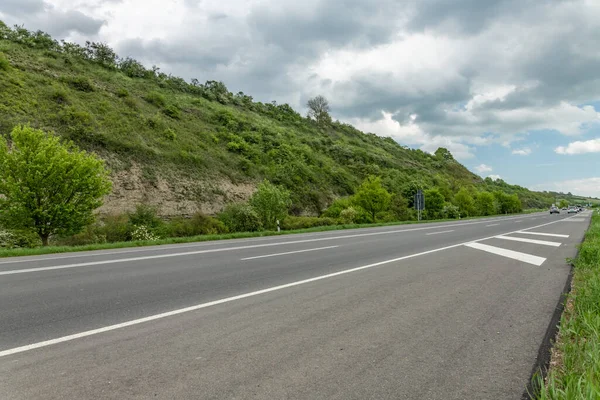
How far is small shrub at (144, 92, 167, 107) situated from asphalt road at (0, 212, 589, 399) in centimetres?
4433

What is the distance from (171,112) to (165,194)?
19.7 meters

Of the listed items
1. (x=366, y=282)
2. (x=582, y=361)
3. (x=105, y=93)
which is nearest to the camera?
(x=582, y=361)

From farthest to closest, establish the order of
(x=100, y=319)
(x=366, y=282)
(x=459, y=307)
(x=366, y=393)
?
(x=366, y=282) < (x=459, y=307) < (x=100, y=319) < (x=366, y=393)

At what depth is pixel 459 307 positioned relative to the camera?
4621mm

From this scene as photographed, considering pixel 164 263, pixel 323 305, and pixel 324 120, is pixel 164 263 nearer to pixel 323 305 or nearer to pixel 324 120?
pixel 323 305

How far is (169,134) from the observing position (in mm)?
38781

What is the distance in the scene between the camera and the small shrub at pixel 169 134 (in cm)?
3856

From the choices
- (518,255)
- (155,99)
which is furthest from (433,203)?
(518,255)

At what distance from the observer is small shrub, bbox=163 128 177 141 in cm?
3856

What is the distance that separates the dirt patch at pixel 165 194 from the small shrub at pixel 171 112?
50.9ft

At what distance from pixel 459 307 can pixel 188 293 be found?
160 inches

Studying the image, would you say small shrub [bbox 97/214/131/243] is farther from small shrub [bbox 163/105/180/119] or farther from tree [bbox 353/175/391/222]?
small shrub [bbox 163/105/180/119]

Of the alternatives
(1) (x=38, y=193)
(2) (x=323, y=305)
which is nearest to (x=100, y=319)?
(2) (x=323, y=305)

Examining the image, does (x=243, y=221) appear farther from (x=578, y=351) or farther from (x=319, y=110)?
(x=319, y=110)
